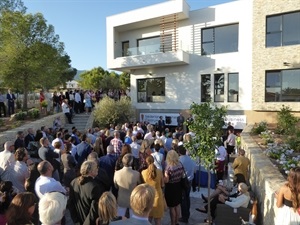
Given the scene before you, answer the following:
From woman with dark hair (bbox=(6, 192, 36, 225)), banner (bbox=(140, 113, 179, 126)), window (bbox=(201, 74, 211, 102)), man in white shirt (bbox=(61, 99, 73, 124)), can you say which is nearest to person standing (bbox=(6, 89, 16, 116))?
man in white shirt (bbox=(61, 99, 73, 124))

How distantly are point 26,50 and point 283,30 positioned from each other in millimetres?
16405

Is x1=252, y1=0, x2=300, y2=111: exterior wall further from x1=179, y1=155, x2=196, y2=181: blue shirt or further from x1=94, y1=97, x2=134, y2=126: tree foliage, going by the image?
x1=179, y1=155, x2=196, y2=181: blue shirt

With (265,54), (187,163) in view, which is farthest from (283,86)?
(187,163)

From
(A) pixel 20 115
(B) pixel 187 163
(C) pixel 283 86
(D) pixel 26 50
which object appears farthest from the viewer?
(D) pixel 26 50

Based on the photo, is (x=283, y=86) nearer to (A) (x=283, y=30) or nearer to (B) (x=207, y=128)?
(A) (x=283, y=30)

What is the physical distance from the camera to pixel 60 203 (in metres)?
3.30

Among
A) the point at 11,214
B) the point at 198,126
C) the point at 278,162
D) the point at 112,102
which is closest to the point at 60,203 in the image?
the point at 11,214

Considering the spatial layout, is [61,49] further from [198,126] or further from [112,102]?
[198,126]

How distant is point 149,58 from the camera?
69.5 ft

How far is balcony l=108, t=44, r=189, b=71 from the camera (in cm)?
2006

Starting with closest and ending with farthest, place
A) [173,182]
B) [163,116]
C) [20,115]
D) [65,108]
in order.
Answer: [173,182], [20,115], [65,108], [163,116]

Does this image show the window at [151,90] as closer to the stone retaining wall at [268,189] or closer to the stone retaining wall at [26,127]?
the stone retaining wall at [26,127]

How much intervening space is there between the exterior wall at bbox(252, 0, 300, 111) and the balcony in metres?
5.00

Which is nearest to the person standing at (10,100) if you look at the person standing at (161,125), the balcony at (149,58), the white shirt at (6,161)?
the balcony at (149,58)
